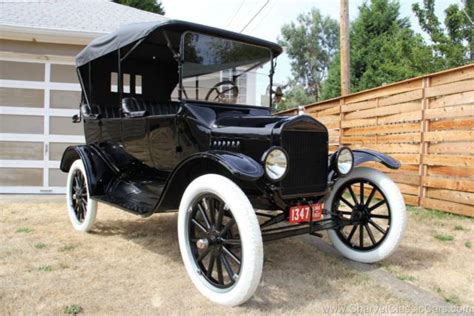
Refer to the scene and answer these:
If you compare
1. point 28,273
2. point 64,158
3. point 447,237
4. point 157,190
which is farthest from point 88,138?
point 447,237

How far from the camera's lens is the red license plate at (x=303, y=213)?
9.80ft

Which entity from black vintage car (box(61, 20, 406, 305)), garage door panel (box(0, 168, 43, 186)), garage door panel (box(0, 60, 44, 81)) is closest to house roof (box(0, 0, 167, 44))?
garage door panel (box(0, 60, 44, 81))

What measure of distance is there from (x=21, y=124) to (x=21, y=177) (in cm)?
86

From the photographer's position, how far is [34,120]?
667cm

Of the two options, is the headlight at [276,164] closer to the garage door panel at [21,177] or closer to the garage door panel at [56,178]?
the garage door panel at [56,178]

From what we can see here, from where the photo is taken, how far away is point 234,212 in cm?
259

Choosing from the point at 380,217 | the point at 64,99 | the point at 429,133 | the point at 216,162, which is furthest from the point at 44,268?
the point at 429,133

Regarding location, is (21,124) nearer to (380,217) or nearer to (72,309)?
(72,309)

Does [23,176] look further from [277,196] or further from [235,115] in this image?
[277,196]

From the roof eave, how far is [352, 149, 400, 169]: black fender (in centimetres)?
475

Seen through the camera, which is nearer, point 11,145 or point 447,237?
point 447,237

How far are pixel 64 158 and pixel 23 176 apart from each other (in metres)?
2.23

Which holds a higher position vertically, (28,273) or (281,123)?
(281,123)

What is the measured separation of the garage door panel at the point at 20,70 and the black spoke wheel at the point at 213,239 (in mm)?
5020
